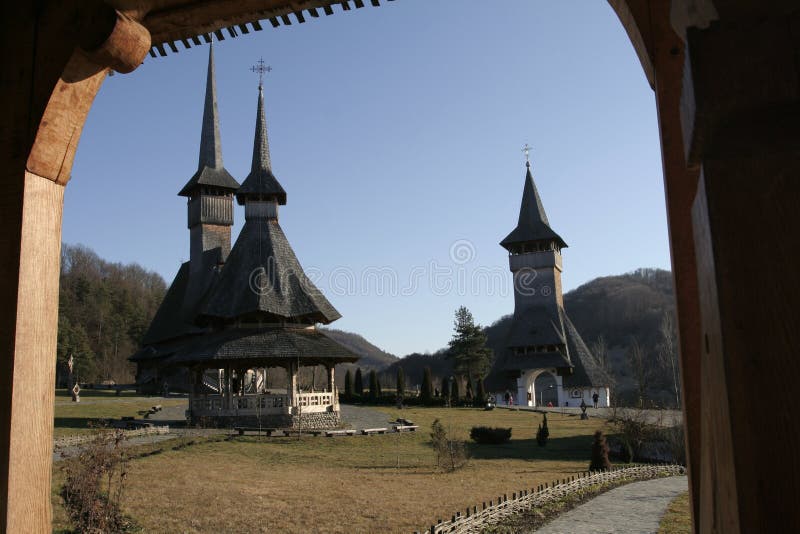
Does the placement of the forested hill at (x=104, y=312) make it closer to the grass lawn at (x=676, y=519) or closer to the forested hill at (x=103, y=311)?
the forested hill at (x=103, y=311)

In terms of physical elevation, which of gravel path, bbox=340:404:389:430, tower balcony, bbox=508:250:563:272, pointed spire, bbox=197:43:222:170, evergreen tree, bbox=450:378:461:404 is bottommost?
gravel path, bbox=340:404:389:430

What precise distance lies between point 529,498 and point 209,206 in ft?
115

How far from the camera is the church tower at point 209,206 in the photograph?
42344mm

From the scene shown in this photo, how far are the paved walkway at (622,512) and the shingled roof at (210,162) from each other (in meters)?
33.9

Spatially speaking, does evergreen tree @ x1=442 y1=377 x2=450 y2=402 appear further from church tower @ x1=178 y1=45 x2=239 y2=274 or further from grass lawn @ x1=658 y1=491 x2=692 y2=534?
grass lawn @ x1=658 y1=491 x2=692 y2=534

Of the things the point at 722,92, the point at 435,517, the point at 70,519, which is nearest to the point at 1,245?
the point at 722,92

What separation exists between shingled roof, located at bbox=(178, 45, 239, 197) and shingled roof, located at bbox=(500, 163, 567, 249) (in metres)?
23.4

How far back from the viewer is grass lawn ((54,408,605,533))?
33.9 feet

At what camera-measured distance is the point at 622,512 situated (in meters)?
12.2

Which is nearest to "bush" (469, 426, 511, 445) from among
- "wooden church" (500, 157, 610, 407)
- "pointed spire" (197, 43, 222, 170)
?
"wooden church" (500, 157, 610, 407)

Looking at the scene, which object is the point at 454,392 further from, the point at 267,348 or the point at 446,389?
the point at 267,348

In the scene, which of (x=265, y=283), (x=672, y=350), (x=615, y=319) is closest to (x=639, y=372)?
(x=672, y=350)

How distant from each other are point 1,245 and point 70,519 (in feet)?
25.1

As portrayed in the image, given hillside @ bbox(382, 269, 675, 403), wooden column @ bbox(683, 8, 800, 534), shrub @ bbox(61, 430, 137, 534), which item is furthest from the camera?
hillside @ bbox(382, 269, 675, 403)
